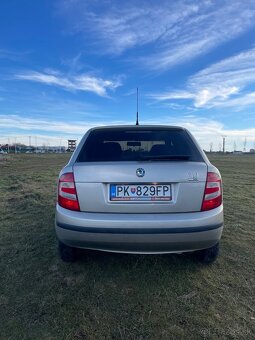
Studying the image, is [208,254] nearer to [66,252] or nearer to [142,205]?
[142,205]

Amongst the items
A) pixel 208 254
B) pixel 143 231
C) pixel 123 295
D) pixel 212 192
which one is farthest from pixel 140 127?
pixel 123 295

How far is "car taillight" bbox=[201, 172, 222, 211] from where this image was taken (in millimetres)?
2855

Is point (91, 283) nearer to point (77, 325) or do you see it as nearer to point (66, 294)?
point (66, 294)

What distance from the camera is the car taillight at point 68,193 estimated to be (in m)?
2.87

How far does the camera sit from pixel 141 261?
362 cm

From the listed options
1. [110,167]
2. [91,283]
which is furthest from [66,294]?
[110,167]

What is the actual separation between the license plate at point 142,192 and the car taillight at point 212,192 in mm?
370

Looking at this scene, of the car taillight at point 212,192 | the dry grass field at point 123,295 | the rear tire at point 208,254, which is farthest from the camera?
the rear tire at point 208,254

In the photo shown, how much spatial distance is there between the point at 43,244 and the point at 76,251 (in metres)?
0.99

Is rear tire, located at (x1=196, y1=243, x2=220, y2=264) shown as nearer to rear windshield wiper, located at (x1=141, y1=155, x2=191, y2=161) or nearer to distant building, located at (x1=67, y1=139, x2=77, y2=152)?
rear windshield wiper, located at (x1=141, y1=155, x2=191, y2=161)

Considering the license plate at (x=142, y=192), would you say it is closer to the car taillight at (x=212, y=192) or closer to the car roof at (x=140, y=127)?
the car taillight at (x=212, y=192)

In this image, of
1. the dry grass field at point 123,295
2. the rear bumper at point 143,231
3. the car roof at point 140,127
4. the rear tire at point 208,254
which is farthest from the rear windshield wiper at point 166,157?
the dry grass field at point 123,295

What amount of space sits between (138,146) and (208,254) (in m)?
1.54

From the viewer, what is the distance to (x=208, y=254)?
11.3 ft
